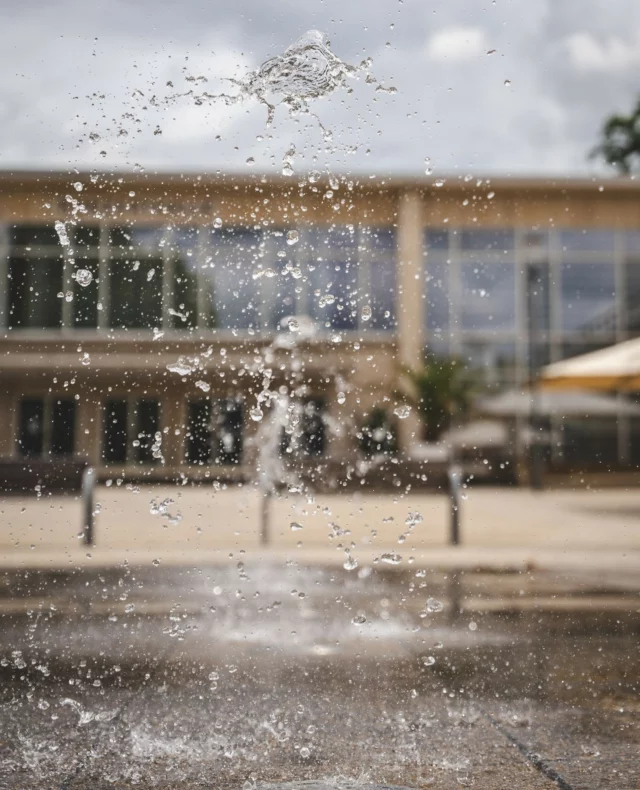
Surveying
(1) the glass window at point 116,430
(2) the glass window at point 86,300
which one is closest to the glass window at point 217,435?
(1) the glass window at point 116,430

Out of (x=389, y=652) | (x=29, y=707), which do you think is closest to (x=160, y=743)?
(x=29, y=707)

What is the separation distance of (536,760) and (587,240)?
896 inches

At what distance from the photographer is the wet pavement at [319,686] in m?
2.96

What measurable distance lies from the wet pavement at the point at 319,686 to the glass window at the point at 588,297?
58.9ft

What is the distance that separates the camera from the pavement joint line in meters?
2.79

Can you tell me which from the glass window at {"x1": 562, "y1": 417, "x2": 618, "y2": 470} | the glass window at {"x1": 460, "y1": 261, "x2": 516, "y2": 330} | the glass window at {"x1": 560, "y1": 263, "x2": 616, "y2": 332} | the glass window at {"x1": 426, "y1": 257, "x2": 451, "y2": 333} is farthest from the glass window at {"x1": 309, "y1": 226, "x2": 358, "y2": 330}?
the glass window at {"x1": 562, "y1": 417, "x2": 618, "y2": 470}

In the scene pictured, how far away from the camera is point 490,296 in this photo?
2412 centimetres

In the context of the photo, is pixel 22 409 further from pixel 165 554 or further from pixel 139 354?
pixel 165 554

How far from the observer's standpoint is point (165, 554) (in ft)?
28.7

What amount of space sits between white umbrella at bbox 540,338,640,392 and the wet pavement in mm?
5962

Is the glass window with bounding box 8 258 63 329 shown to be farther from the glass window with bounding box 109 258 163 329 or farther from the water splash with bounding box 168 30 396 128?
the water splash with bounding box 168 30 396 128

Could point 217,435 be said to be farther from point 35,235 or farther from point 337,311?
point 35,235

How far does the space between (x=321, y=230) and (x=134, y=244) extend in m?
4.68

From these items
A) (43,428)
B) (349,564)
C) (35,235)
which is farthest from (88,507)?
(35,235)
